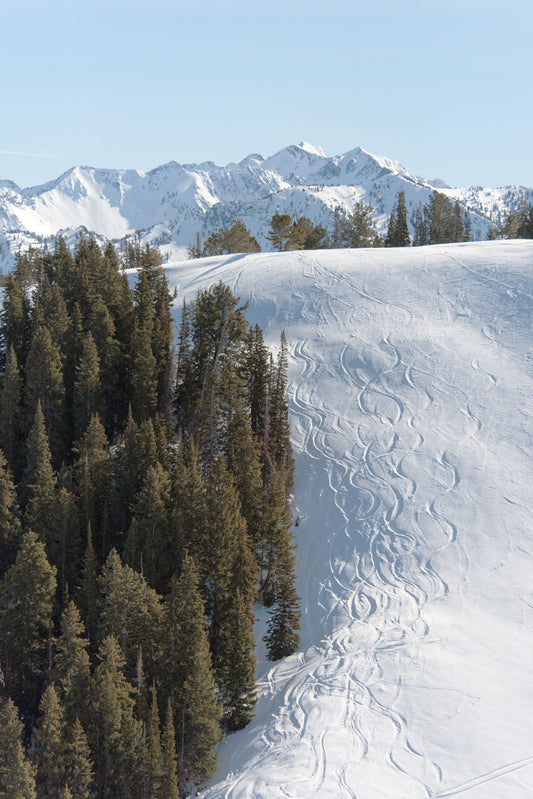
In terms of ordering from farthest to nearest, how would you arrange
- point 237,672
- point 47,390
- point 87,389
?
point 47,390 < point 87,389 < point 237,672

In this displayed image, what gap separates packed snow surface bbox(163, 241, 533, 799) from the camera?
23656 millimetres

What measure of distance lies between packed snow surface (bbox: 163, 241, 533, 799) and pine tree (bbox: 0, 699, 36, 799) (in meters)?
7.37

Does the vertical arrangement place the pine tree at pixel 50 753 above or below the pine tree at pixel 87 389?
below

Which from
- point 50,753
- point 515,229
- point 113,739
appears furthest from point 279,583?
point 515,229

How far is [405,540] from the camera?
36.1m

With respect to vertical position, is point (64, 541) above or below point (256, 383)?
below

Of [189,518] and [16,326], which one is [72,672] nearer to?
[189,518]

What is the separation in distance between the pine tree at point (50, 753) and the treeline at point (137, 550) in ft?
0.25

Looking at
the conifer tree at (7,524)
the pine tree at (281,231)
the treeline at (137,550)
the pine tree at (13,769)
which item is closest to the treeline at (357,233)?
the pine tree at (281,231)

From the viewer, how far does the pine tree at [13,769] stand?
903 inches

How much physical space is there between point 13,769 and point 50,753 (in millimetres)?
1493

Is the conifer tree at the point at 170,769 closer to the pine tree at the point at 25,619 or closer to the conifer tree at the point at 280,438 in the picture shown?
the pine tree at the point at 25,619

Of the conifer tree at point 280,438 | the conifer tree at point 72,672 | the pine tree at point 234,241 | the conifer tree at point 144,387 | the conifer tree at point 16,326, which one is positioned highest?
the pine tree at point 234,241

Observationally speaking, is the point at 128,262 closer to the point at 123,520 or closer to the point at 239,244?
the point at 239,244
